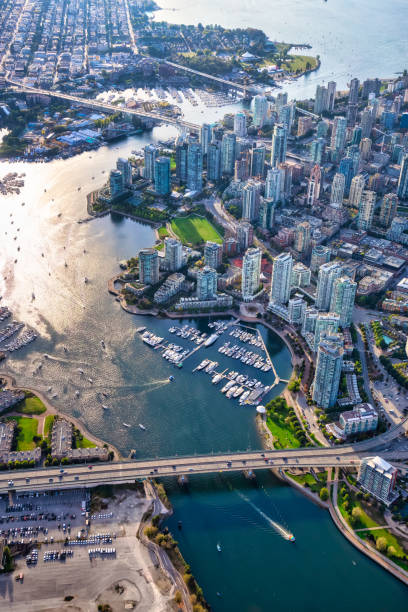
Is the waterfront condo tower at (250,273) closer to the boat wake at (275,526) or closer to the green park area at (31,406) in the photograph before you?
the green park area at (31,406)

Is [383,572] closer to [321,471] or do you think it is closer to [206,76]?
[321,471]

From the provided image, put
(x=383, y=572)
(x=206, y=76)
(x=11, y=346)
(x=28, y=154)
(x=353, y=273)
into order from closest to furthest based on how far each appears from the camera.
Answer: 1. (x=383, y=572)
2. (x=11, y=346)
3. (x=353, y=273)
4. (x=28, y=154)
5. (x=206, y=76)

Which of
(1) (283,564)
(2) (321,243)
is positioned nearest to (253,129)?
(2) (321,243)

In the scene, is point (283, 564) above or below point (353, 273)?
below

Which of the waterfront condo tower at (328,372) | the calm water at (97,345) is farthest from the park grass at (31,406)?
the waterfront condo tower at (328,372)

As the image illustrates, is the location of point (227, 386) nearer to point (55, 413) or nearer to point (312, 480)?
point (312, 480)

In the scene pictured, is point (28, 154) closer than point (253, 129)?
Yes

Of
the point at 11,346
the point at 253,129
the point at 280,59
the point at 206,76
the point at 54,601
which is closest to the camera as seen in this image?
the point at 54,601
